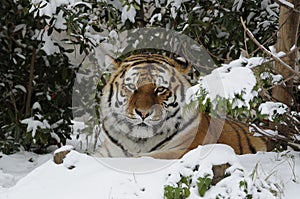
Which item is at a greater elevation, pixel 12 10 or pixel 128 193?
pixel 12 10

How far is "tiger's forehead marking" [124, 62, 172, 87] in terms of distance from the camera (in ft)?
12.1

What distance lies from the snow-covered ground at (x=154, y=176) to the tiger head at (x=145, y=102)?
0.38 meters

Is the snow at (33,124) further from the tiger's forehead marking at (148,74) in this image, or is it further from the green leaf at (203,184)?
the green leaf at (203,184)

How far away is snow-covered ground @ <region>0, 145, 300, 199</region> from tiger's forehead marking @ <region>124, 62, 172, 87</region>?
0.65 metres

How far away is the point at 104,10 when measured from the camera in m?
4.64

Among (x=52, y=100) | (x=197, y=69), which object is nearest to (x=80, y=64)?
(x=52, y=100)

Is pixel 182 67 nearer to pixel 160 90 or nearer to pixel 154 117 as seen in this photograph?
pixel 160 90

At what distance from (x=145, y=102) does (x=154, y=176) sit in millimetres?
708

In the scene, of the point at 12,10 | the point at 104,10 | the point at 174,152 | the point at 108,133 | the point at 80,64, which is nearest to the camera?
the point at 174,152

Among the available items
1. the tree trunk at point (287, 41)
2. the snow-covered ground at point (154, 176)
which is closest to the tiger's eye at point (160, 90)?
the snow-covered ground at point (154, 176)

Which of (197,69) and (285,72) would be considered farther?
(197,69)

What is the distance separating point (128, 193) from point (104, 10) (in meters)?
2.28

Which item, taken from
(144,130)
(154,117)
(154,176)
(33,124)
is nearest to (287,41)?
(154,117)

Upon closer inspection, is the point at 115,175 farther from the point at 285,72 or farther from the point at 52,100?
the point at 52,100
